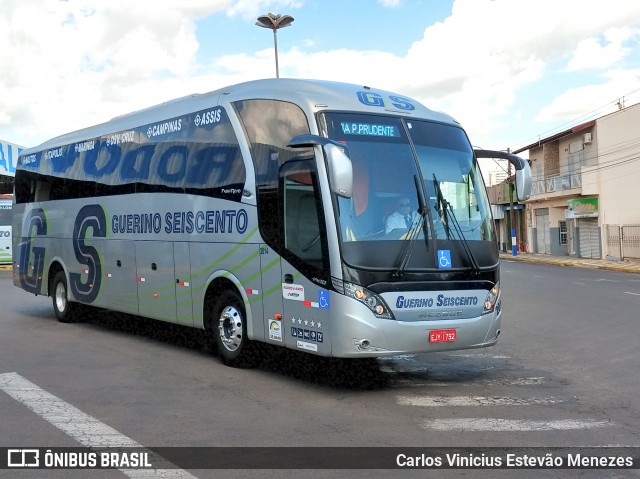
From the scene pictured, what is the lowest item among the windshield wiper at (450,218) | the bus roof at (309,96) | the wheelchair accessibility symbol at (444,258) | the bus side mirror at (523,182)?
the wheelchair accessibility symbol at (444,258)

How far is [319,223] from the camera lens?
26.5 ft

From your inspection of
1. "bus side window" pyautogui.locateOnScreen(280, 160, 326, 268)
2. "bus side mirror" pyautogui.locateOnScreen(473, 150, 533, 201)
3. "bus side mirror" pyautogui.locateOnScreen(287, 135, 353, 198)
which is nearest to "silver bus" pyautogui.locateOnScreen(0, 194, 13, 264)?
"bus side window" pyautogui.locateOnScreen(280, 160, 326, 268)

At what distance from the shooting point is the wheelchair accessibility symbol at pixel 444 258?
27.0 ft

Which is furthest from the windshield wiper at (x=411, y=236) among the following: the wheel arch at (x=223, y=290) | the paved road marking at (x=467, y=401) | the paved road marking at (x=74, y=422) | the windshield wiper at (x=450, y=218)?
the paved road marking at (x=74, y=422)

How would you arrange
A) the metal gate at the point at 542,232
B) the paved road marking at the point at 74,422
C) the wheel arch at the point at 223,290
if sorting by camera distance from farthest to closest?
the metal gate at the point at 542,232 → the wheel arch at the point at 223,290 → the paved road marking at the point at 74,422

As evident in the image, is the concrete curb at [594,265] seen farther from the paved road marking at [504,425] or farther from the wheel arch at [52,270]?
the paved road marking at [504,425]

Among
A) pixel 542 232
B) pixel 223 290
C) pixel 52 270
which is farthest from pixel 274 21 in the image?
pixel 542 232

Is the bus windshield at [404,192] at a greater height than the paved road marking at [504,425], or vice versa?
the bus windshield at [404,192]

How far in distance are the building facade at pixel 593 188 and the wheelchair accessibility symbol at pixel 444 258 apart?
3464 cm

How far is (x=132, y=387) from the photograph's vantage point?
27.6 feet

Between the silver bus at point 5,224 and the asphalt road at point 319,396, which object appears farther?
the silver bus at point 5,224

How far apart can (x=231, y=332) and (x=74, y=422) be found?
10.2 ft

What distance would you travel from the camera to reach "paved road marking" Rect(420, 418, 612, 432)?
6.63 metres

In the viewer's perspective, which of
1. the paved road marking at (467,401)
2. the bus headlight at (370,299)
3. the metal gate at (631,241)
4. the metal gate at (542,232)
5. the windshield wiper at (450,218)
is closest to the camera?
Answer: the paved road marking at (467,401)
